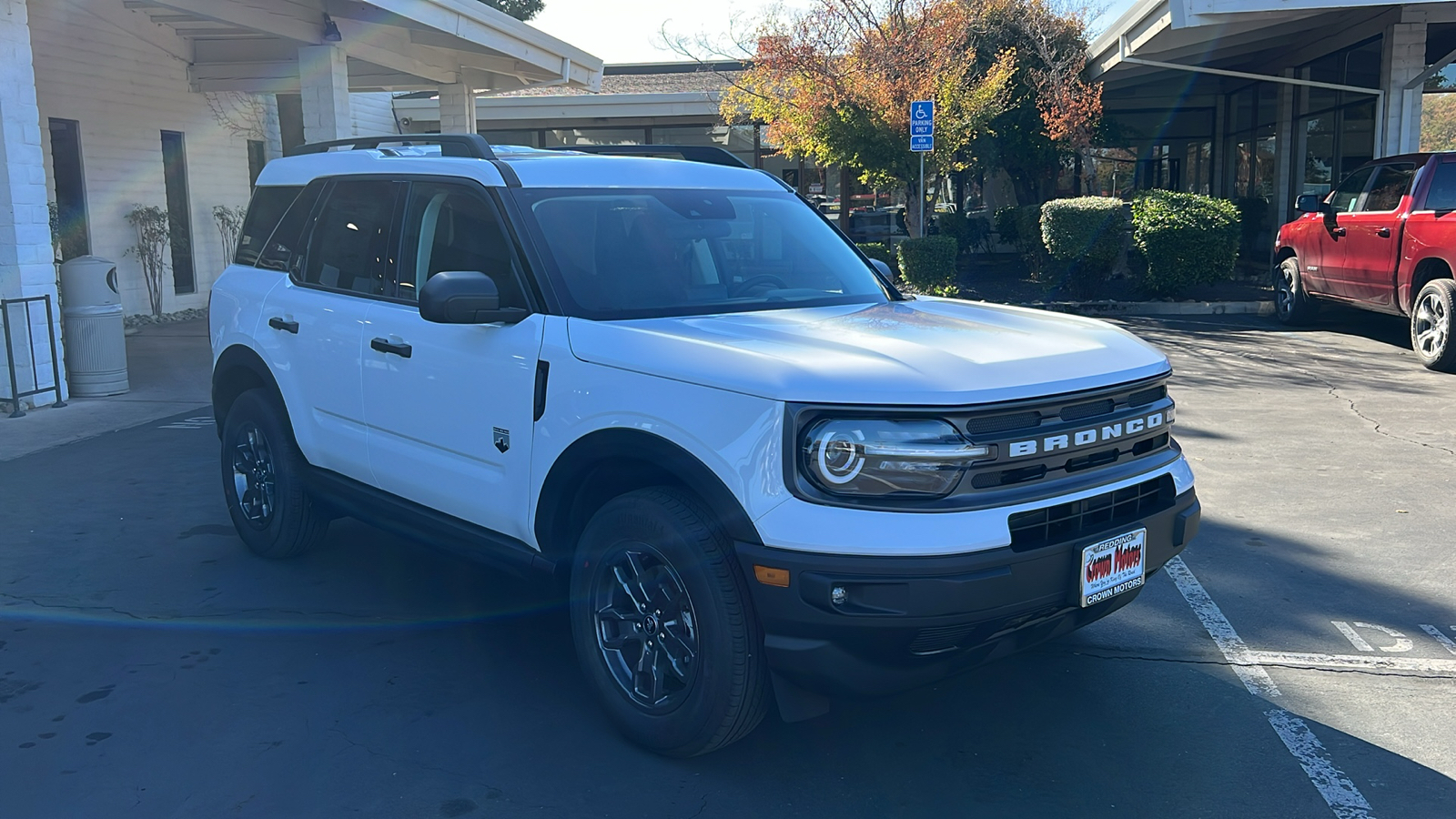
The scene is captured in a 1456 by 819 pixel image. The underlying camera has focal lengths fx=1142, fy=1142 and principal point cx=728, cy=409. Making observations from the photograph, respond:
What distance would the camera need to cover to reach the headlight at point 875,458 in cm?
312

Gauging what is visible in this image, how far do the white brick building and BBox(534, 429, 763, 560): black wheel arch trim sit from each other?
26.0 ft

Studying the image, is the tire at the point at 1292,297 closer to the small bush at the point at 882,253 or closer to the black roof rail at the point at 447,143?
the small bush at the point at 882,253

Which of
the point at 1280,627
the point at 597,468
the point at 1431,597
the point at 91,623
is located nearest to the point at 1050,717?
the point at 1280,627

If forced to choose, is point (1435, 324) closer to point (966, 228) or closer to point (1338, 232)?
point (1338, 232)

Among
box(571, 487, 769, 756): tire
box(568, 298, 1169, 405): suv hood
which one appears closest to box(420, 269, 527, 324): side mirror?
box(568, 298, 1169, 405): suv hood

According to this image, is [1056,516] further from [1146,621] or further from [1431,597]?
[1431,597]

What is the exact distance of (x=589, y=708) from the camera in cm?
402

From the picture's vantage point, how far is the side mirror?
379 centimetres

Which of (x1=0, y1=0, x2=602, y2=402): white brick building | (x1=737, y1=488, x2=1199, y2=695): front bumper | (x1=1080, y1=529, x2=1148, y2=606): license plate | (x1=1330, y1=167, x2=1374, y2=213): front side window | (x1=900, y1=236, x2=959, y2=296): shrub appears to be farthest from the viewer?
(x1=900, y1=236, x2=959, y2=296): shrub

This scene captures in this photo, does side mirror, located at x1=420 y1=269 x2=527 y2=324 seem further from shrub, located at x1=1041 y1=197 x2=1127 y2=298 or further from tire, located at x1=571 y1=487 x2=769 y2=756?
shrub, located at x1=1041 y1=197 x2=1127 y2=298

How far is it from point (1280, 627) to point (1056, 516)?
200 cm

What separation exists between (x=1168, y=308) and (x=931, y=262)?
3.33m

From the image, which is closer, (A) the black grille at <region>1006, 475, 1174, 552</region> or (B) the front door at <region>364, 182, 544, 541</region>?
(A) the black grille at <region>1006, 475, 1174, 552</region>

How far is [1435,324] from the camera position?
10508 mm
